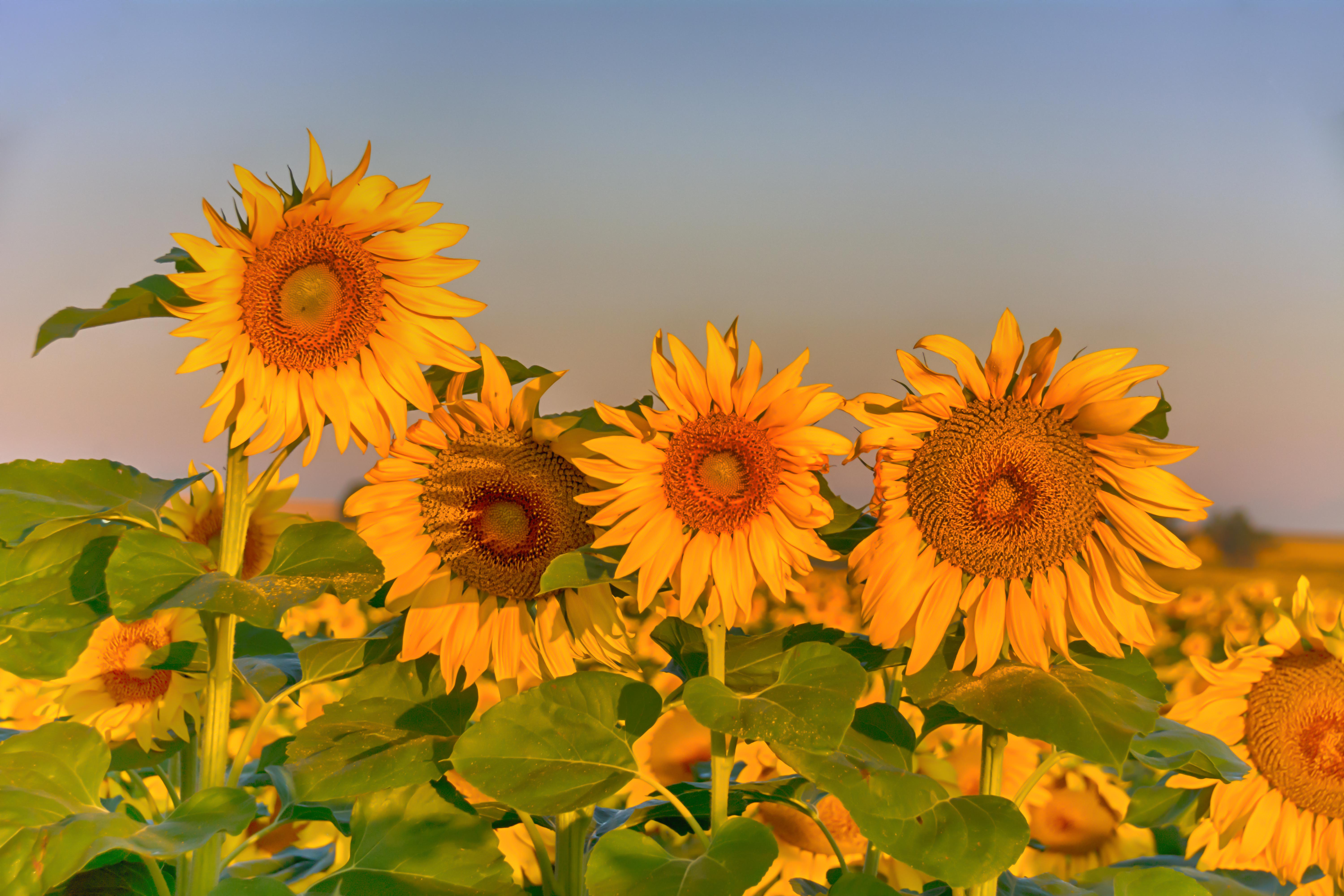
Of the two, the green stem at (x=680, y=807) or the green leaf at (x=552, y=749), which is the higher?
A: the green leaf at (x=552, y=749)

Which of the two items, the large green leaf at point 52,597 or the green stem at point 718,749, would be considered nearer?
the green stem at point 718,749

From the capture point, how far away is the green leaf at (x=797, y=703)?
94 centimetres

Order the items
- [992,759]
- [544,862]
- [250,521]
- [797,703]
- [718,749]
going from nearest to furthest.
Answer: [797,703]
[718,749]
[992,759]
[544,862]
[250,521]

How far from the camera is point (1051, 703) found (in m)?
1.02

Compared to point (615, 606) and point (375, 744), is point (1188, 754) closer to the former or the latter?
point (615, 606)

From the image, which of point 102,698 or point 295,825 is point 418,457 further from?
point 295,825

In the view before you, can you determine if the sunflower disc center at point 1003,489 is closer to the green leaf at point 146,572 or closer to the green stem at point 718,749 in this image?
the green stem at point 718,749

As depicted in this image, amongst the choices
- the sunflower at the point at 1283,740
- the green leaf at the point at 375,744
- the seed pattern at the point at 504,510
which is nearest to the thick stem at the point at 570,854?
the green leaf at the point at 375,744

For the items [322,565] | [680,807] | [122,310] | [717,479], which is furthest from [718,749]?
[122,310]

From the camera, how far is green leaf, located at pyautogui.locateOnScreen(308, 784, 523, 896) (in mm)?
1149

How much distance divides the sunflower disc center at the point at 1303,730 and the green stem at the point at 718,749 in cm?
82

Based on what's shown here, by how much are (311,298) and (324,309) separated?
0.09ft

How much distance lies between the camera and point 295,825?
7.58 feet

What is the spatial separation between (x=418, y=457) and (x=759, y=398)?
18.5 inches
